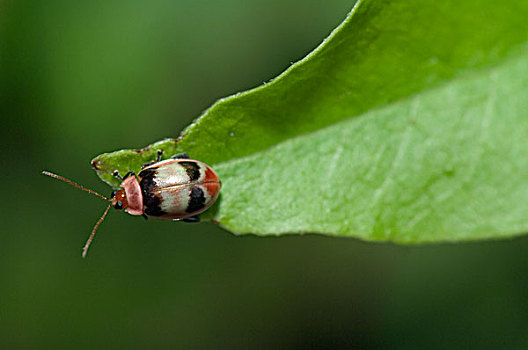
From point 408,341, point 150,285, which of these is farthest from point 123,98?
point 408,341

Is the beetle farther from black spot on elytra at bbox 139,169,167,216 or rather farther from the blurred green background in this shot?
the blurred green background

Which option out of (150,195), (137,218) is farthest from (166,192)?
(137,218)

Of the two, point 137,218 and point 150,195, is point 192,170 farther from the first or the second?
point 137,218

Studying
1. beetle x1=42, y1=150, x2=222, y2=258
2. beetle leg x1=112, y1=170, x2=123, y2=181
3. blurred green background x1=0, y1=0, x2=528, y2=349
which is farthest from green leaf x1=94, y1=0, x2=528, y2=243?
blurred green background x1=0, y1=0, x2=528, y2=349

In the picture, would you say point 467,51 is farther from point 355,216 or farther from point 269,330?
point 269,330

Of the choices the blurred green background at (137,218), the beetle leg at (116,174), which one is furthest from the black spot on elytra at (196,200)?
the blurred green background at (137,218)

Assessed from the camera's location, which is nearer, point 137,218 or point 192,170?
point 192,170
